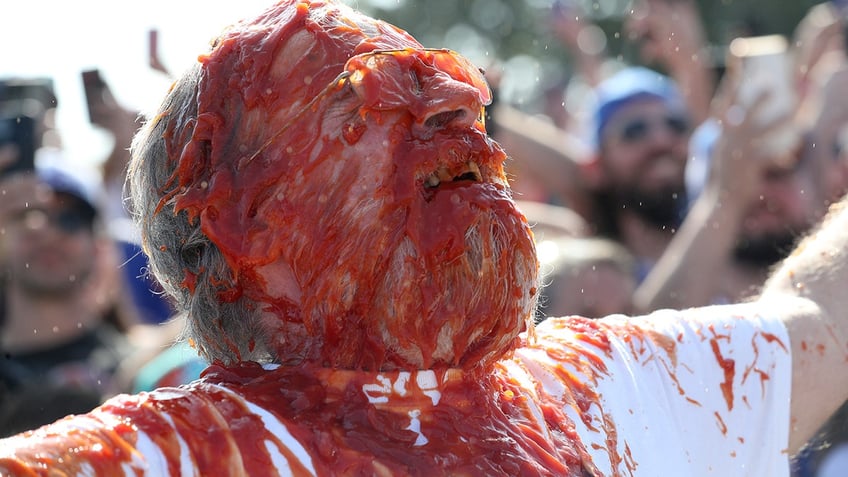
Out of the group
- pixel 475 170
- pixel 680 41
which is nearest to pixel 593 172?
pixel 680 41

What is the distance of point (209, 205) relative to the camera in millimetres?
1687

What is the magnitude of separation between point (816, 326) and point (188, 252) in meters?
1.34

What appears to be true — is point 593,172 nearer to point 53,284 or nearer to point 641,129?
point 641,129

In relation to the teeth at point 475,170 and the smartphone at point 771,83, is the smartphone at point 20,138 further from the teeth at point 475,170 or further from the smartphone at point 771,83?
the smartphone at point 771,83

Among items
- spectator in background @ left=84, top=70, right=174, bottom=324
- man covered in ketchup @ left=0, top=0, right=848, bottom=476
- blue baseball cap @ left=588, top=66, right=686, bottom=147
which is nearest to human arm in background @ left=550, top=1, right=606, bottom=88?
blue baseball cap @ left=588, top=66, right=686, bottom=147

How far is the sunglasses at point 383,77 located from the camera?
1676mm

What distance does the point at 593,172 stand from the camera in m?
5.23

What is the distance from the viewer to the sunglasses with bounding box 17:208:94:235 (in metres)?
4.18

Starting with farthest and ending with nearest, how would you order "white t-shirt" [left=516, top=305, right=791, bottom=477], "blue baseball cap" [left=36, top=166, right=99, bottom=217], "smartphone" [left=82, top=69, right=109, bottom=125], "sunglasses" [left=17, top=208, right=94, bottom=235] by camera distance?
"blue baseball cap" [left=36, top=166, right=99, bottom=217] → "sunglasses" [left=17, top=208, right=94, bottom=235] → "smartphone" [left=82, top=69, right=109, bottom=125] → "white t-shirt" [left=516, top=305, right=791, bottom=477]

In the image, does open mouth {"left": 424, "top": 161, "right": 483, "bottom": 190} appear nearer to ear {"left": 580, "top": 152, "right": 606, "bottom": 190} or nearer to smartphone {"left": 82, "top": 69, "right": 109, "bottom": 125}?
smartphone {"left": 82, "top": 69, "right": 109, "bottom": 125}

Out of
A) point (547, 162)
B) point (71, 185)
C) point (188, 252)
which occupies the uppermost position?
point (188, 252)

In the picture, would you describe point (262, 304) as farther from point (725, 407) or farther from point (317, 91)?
point (725, 407)

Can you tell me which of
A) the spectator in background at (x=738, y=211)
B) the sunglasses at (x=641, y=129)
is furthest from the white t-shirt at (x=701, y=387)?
the sunglasses at (x=641, y=129)

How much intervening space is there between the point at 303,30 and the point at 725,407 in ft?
3.79
